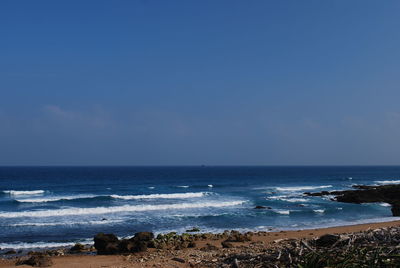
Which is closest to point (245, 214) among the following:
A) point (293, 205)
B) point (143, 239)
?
point (293, 205)

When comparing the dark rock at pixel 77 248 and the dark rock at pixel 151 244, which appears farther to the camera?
the dark rock at pixel 151 244

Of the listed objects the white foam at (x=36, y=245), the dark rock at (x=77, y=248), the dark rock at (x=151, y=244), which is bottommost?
the white foam at (x=36, y=245)

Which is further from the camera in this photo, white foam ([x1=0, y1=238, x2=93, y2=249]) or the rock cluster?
white foam ([x1=0, y1=238, x2=93, y2=249])

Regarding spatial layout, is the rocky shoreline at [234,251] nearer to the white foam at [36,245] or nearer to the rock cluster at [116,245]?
the rock cluster at [116,245]

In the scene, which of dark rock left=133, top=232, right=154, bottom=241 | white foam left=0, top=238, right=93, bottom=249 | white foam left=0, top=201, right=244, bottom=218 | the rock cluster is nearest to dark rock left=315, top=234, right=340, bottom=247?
the rock cluster

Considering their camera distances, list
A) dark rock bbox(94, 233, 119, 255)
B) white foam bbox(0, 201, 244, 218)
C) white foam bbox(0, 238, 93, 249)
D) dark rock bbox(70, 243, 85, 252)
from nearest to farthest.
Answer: dark rock bbox(94, 233, 119, 255), dark rock bbox(70, 243, 85, 252), white foam bbox(0, 238, 93, 249), white foam bbox(0, 201, 244, 218)

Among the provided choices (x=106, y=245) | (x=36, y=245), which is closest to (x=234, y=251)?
(x=106, y=245)

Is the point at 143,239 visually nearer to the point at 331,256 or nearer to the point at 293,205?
the point at 331,256

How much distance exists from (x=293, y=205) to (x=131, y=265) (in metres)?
24.9

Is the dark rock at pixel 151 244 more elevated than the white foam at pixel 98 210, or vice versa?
the dark rock at pixel 151 244

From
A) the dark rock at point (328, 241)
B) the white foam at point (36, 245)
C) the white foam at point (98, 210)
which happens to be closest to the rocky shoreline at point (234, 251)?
the dark rock at point (328, 241)

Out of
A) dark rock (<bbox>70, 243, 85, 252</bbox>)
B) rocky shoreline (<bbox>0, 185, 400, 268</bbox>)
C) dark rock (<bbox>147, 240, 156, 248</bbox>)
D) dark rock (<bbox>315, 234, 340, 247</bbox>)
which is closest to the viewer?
rocky shoreline (<bbox>0, 185, 400, 268</bbox>)

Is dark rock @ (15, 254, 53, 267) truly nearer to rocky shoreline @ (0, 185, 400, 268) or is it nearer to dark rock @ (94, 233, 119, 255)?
rocky shoreline @ (0, 185, 400, 268)

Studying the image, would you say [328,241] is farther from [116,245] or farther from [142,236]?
[116,245]
